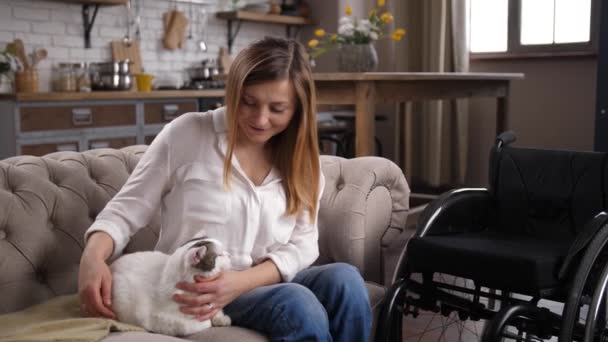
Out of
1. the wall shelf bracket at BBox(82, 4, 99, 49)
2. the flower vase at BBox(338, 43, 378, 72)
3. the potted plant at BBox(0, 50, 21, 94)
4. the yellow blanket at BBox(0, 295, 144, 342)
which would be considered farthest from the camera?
the wall shelf bracket at BBox(82, 4, 99, 49)

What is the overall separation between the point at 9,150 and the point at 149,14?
1728 millimetres

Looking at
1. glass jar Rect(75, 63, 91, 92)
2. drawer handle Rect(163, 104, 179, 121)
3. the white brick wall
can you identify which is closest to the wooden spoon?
the white brick wall

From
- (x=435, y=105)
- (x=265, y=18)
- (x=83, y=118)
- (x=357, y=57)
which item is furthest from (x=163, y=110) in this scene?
(x=435, y=105)

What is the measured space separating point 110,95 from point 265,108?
112 inches

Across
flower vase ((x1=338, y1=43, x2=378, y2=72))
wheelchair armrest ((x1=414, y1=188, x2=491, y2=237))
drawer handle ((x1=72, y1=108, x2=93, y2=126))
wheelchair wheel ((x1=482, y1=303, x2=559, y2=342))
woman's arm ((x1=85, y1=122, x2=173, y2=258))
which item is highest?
flower vase ((x1=338, y1=43, x2=378, y2=72))

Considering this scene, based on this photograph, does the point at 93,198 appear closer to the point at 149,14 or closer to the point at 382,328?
the point at 382,328

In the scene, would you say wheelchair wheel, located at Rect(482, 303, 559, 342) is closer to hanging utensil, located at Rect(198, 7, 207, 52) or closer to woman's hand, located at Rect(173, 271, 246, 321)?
woman's hand, located at Rect(173, 271, 246, 321)

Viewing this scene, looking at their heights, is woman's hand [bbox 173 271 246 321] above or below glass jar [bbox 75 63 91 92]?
below

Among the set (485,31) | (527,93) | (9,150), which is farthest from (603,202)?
(485,31)

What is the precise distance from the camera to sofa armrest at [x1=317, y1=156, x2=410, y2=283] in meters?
1.92

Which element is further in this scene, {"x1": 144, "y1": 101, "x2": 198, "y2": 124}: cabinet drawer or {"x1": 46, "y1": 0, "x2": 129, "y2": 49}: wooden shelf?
{"x1": 46, "y1": 0, "x2": 129, "y2": 49}: wooden shelf

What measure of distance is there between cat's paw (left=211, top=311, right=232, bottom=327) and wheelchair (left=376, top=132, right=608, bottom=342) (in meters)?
0.49

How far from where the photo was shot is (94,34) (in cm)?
487

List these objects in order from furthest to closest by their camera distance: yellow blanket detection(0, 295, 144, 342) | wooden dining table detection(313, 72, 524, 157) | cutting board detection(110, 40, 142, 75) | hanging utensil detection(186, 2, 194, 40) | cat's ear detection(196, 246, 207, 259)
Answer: hanging utensil detection(186, 2, 194, 40) < cutting board detection(110, 40, 142, 75) < wooden dining table detection(313, 72, 524, 157) < cat's ear detection(196, 246, 207, 259) < yellow blanket detection(0, 295, 144, 342)
